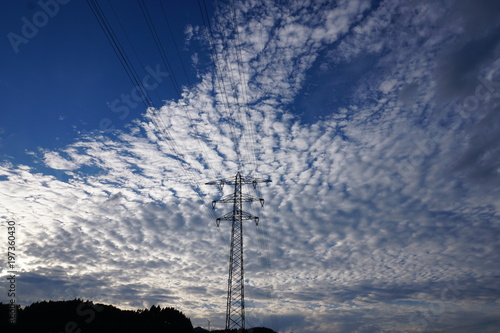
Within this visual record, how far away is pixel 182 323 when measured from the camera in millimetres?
56469

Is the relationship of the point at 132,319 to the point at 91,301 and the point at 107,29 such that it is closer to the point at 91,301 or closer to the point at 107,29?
the point at 91,301

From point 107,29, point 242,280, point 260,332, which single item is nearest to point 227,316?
point 242,280

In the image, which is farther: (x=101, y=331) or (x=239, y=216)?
(x=101, y=331)

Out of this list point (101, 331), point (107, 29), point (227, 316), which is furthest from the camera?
point (101, 331)

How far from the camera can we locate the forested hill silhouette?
46219 mm

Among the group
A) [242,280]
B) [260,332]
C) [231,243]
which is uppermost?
[231,243]

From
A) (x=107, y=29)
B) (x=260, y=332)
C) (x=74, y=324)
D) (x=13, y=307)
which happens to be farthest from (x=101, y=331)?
(x=260, y=332)

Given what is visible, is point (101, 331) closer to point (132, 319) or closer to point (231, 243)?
point (132, 319)

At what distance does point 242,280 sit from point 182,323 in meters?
22.9

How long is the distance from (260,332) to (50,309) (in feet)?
378

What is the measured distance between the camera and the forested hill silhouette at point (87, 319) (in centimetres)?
4622

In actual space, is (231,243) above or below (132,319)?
above

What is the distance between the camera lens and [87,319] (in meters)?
48.9

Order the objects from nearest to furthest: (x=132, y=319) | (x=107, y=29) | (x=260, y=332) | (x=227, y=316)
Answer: (x=107, y=29), (x=227, y=316), (x=132, y=319), (x=260, y=332)
